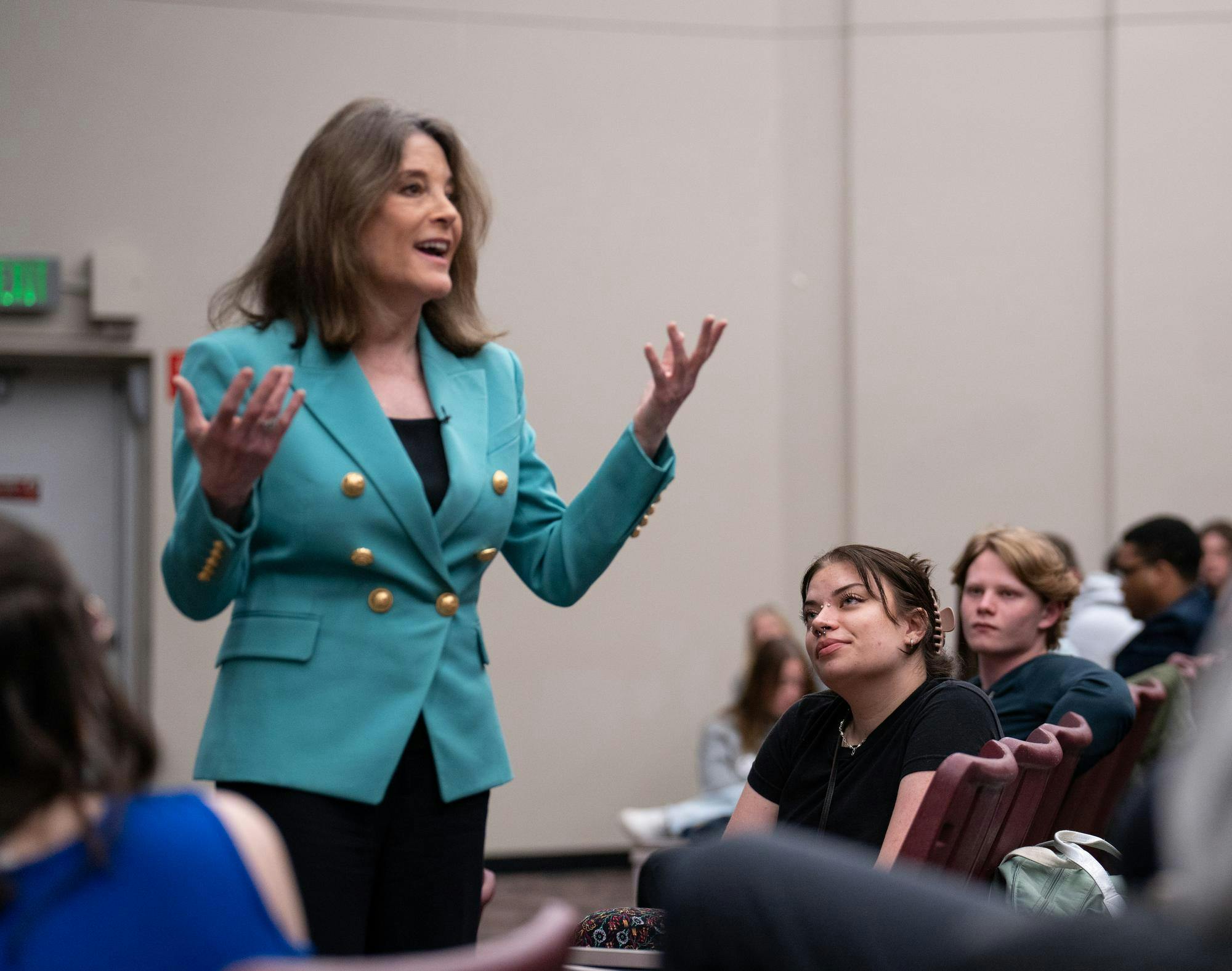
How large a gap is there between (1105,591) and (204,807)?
5.04 m

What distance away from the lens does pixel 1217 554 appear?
19.4ft

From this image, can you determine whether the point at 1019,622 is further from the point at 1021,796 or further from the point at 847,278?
the point at 847,278

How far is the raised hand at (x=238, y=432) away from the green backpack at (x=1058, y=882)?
1227mm

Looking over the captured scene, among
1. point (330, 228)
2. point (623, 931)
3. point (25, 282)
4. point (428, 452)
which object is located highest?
point (25, 282)

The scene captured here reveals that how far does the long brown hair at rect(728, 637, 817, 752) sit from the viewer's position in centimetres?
573

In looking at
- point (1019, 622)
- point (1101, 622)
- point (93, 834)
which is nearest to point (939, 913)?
point (93, 834)

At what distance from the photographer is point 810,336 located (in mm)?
6746

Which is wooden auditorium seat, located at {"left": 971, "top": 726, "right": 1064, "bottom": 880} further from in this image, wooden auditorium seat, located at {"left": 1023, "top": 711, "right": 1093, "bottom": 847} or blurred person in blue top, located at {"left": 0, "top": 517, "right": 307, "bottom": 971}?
blurred person in blue top, located at {"left": 0, "top": 517, "right": 307, "bottom": 971}

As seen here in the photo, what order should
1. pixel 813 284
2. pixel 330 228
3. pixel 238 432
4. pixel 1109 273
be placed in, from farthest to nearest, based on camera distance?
pixel 813 284 → pixel 1109 273 → pixel 330 228 → pixel 238 432

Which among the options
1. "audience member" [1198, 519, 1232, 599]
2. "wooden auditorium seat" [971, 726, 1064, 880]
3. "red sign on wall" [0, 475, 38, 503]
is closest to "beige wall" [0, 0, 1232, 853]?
"audience member" [1198, 519, 1232, 599]

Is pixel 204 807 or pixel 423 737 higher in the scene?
pixel 204 807

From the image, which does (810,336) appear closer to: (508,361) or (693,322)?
(693,322)

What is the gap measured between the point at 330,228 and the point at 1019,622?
6.78 feet

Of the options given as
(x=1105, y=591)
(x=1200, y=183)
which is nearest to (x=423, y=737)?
(x=1105, y=591)
